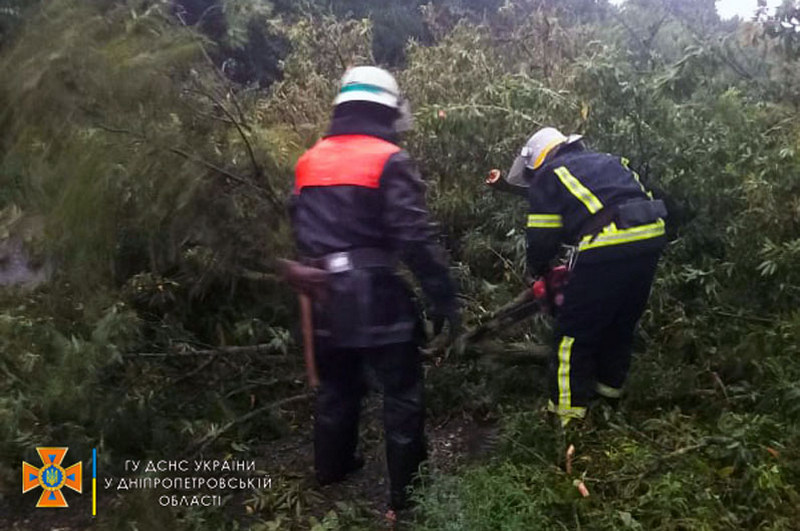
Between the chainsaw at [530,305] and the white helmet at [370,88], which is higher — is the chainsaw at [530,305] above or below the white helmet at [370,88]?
below

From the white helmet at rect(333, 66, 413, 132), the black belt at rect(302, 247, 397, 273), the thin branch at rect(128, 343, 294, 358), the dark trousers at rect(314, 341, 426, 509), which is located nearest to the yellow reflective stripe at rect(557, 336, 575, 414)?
the dark trousers at rect(314, 341, 426, 509)

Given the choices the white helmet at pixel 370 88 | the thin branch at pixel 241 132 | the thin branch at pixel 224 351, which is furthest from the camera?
the thin branch at pixel 224 351

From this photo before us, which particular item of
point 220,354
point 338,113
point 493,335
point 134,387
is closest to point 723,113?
point 493,335

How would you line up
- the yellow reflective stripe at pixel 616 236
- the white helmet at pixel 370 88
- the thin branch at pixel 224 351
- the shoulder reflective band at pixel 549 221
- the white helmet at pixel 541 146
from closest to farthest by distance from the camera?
1. the white helmet at pixel 370 88
2. the yellow reflective stripe at pixel 616 236
3. the shoulder reflective band at pixel 549 221
4. the white helmet at pixel 541 146
5. the thin branch at pixel 224 351

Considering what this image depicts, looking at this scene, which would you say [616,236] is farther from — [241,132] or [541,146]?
[241,132]

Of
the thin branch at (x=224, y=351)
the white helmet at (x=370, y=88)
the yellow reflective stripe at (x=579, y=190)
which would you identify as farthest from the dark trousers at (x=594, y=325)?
the thin branch at (x=224, y=351)

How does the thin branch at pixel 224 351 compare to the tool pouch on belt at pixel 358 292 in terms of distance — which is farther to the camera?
the thin branch at pixel 224 351

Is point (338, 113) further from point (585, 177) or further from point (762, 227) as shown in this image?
Answer: point (762, 227)

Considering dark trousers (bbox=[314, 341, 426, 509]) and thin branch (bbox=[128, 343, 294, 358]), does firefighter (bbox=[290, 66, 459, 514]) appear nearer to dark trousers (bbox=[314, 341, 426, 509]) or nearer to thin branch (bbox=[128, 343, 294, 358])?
dark trousers (bbox=[314, 341, 426, 509])

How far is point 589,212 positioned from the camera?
322cm

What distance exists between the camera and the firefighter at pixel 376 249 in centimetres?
286

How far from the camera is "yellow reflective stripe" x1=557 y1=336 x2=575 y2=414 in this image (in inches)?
130

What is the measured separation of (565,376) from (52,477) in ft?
7.26

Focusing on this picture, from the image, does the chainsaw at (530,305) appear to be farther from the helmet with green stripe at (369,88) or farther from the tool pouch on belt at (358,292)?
the helmet with green stripe at (369,88)
